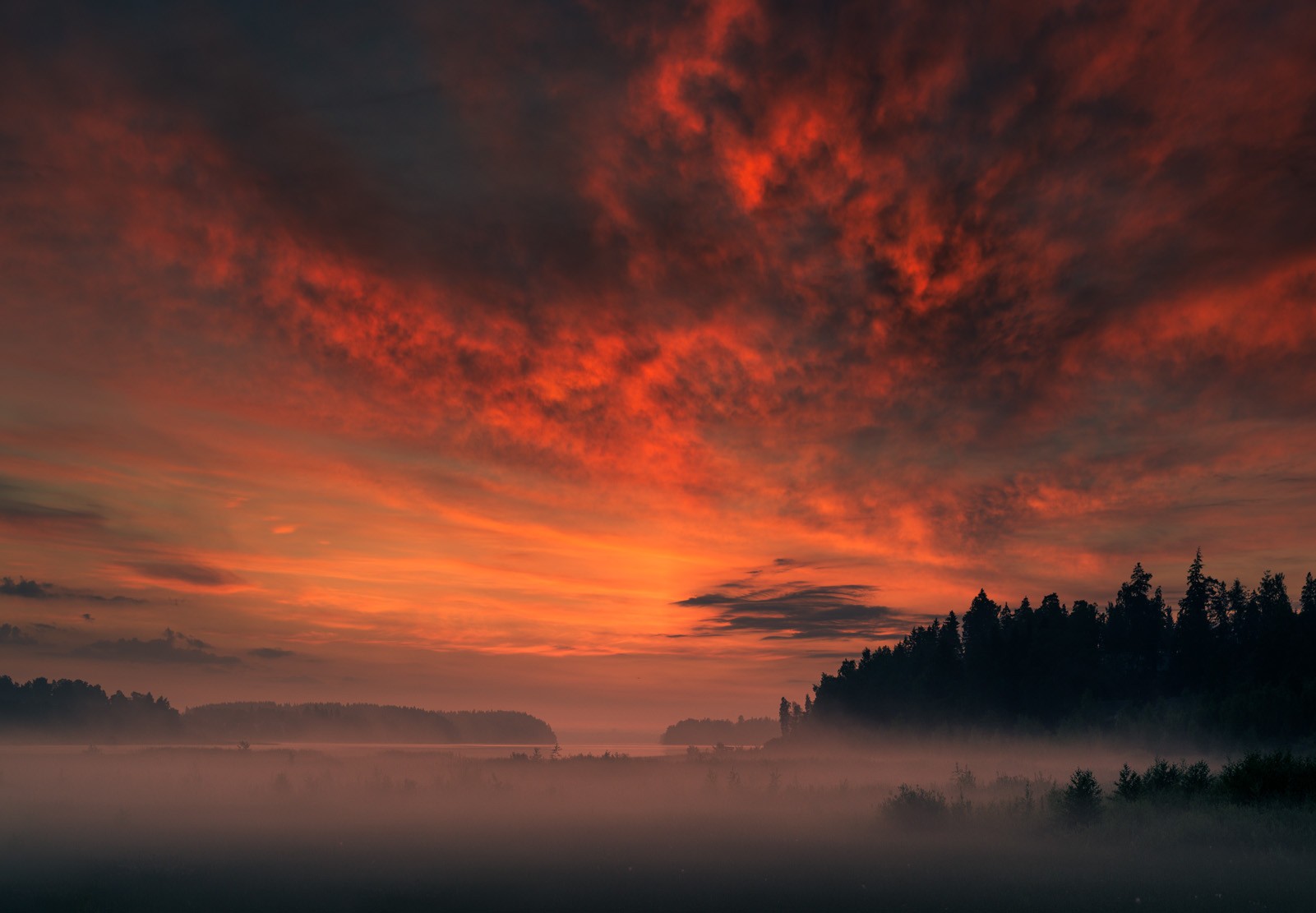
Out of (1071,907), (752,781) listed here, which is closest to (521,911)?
(1071,907)

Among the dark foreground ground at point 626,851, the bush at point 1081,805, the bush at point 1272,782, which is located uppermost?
the bush at point 1272,782

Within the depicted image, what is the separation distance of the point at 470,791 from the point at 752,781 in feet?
80.3

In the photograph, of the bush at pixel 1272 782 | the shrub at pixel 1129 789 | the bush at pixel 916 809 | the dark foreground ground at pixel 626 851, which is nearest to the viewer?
the dark foreground ground at pixel 626 851

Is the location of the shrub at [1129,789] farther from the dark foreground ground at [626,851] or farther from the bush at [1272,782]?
the bush at [1272,782]

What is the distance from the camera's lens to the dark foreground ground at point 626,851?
28.9 meters

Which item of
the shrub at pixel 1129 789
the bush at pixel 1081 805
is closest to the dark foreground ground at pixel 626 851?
the bush at pixel 1081 805

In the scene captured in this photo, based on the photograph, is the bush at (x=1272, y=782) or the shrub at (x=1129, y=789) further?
the shrub at (x=1129, y=789)

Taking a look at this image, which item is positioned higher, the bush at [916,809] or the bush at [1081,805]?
the bush at [1081,805]

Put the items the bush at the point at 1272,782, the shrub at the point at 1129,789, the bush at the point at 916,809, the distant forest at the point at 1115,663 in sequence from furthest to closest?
the distant forest at the point at 1115,663, the bush at the point at 916,809, the shrub at the point at 1129,789, the bush at the point at 1272,782

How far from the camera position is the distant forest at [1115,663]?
100m

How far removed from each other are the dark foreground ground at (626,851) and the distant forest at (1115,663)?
50.4 m

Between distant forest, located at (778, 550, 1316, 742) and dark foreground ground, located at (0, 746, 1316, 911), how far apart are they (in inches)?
1984

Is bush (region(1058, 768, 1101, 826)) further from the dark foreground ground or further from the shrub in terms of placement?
the shrub

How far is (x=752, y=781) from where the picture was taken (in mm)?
74000
